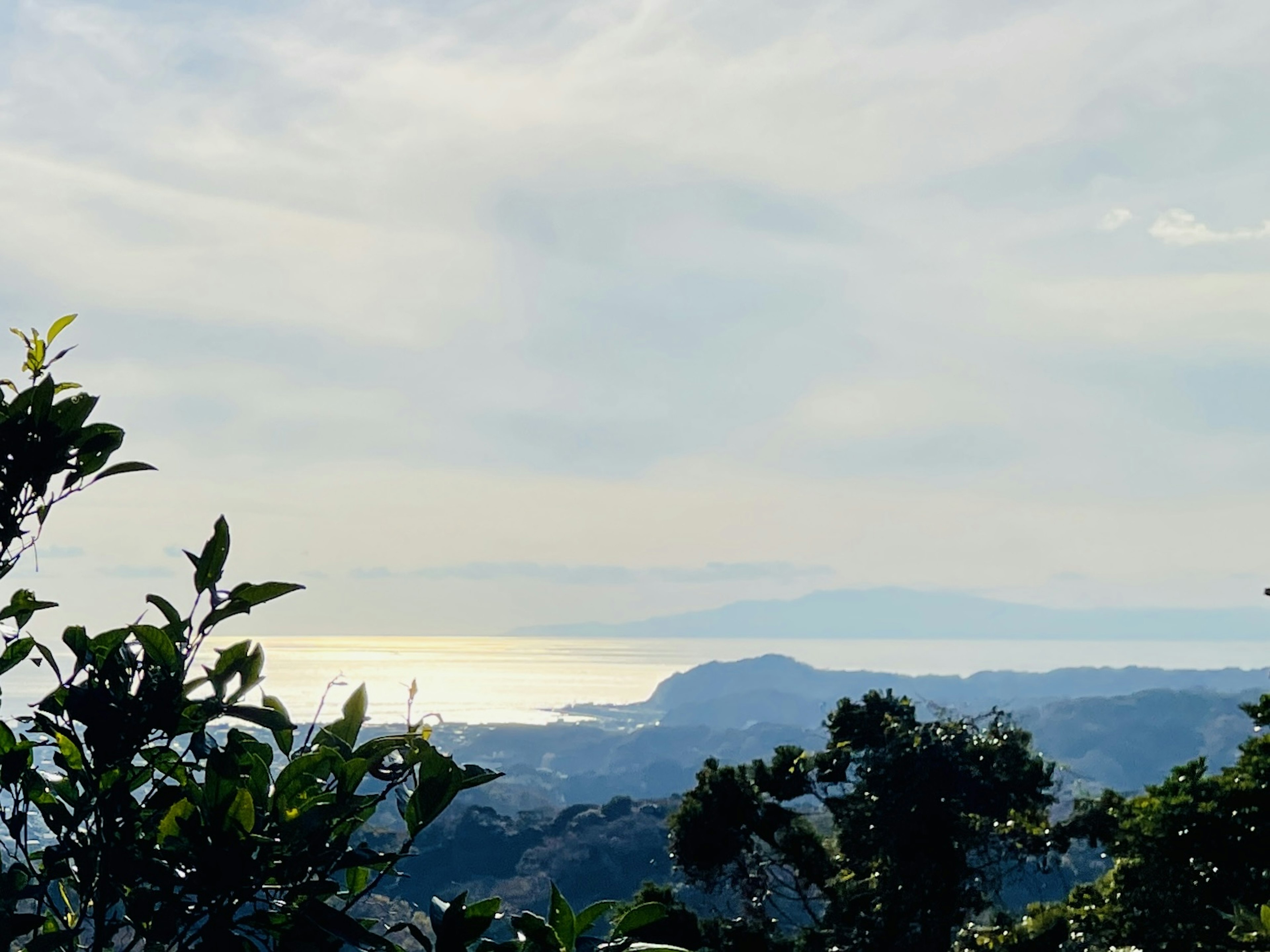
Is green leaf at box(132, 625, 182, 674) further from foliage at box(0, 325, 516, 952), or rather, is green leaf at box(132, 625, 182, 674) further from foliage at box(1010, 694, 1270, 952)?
foliage at box(1010, 694, 1270, 952)

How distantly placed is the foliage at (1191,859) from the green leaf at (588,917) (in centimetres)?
1085

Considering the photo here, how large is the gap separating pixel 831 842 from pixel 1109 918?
30.3ft

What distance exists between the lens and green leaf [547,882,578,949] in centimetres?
234

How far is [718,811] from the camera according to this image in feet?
72.0

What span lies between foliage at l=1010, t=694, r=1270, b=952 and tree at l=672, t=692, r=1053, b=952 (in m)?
4.02

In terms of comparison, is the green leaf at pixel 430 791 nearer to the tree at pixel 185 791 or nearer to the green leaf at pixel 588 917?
the tree at pixel 185 791

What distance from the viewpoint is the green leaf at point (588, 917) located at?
94.4 inches

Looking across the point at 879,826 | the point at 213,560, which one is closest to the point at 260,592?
the point at 213,560

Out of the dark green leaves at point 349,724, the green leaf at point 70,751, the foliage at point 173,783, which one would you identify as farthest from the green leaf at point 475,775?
the green leaf at point 70,751

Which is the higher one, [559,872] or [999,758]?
[999,758]

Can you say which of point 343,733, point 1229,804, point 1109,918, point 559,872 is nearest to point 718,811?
point 1109,918

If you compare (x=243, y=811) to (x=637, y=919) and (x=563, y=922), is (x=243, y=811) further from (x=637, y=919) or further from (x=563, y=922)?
A: (x=637, y=919)

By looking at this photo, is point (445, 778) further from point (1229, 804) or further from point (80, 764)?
point (1229, 804)

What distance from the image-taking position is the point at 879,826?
754 inches
